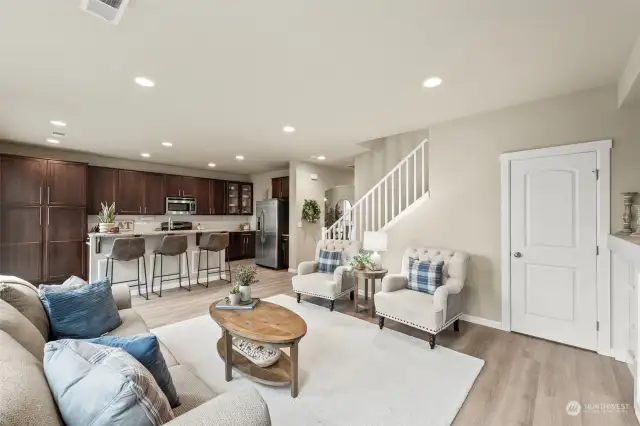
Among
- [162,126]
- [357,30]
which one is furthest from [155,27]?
[162,126]

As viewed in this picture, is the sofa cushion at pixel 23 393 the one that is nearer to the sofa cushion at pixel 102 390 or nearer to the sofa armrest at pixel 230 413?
the sofa cushion at pixel 102 390

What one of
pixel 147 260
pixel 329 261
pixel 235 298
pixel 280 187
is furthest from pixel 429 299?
pixel 280 187

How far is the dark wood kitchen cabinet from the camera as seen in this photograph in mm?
7367

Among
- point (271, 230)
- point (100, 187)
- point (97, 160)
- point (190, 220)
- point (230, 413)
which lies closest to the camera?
point (230, 413)

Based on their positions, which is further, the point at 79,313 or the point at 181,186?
the point at 181,186

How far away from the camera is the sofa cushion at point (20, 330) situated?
129 cm

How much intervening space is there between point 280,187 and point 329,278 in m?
3.94

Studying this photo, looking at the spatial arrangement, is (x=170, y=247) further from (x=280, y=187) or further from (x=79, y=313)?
(x=280, y=187)

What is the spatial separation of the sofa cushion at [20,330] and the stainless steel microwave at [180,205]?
5924 millimetres

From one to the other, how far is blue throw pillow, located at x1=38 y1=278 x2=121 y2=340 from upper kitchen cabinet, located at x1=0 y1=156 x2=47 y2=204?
14.1 feet

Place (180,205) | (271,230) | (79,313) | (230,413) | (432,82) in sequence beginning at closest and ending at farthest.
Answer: (230,413)
(79,313)
(432,82)
(271,230)
(180,205)

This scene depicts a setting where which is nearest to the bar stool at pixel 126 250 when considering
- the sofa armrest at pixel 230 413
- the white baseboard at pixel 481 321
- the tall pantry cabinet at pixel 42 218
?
the tall pantry cabinet at pixel 42 218

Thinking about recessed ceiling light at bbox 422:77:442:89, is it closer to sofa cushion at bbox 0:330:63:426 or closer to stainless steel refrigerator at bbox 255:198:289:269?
sofa cushion at bbox 0:330:63:426

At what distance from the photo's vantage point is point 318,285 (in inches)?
156
